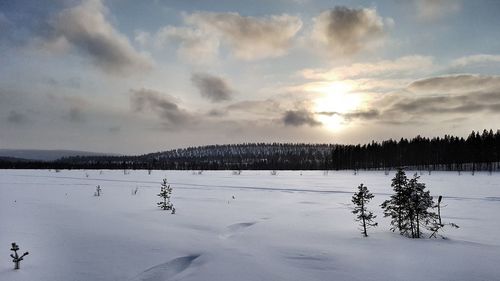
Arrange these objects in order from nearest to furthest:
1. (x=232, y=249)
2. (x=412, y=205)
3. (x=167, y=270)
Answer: (x=167, y=270) < (x=232, y=249) < (x=412, y=205)

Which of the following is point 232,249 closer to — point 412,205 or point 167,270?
point 167,270

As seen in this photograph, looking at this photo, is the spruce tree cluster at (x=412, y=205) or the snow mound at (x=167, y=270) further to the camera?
the spruce tree cluster at (x=412, y=205)

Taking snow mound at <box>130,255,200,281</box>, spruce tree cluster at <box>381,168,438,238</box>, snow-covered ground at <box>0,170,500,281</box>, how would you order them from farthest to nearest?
spruce tree cluster at <box>381,168,438,238</box> < snow-covered ground at <box>0,170,500,281</box> < snow mound at <box>130,255,200,281</box>

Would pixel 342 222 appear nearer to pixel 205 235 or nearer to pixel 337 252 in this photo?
pixel 337 252

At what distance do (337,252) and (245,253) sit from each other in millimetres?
2599

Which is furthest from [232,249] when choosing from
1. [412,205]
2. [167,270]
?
[412,205]

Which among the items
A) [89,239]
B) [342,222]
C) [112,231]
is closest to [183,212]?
[112,231]

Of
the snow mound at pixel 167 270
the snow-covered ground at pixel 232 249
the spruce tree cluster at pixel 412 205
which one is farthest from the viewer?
the spruce tree cluster at pixel 412 205

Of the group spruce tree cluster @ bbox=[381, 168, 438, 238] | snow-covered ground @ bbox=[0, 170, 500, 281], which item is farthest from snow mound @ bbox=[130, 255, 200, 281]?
spruce tree cluster @ bbox=[381, 168, 438, 238]

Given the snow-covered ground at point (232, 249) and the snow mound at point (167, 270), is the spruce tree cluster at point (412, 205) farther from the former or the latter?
the snow mound at point (167, 270)

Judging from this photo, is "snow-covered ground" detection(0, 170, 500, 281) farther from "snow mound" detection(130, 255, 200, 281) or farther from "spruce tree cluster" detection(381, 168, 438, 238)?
"spruce tree cluster" detection(381, 168, 438, 238)

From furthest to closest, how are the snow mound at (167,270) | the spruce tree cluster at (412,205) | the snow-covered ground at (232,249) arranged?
the spruce tree cluster at (412,205), the snow-covered ground at (232,249), the snow mound at (167,270)

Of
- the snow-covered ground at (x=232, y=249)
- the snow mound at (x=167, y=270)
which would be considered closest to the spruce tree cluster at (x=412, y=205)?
the snow-covered ground at (x=232, y=249)

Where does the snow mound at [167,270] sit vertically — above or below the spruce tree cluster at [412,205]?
below
